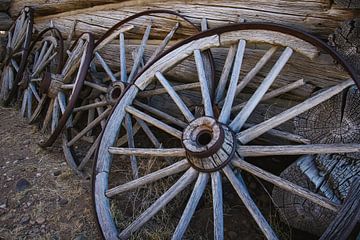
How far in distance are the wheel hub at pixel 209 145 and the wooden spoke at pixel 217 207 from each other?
61 mm

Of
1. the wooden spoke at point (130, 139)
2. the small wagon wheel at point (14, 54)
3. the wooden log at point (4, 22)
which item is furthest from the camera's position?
the wooden log at point (4, 22)

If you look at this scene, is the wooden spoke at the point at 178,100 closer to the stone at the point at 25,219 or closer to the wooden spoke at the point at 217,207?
the wooden spoke at the point at 217,207

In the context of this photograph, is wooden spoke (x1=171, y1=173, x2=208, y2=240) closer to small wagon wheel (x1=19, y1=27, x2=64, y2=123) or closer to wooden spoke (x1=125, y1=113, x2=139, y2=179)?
wooden spoke (x1=125, y1=113, x2=139, y2=179)

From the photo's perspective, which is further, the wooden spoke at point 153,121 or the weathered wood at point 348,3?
the wooden spoke at point 153,121

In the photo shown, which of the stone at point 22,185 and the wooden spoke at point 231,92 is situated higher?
the wooden spoke at point 231,92

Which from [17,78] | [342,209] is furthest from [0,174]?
[342,209]

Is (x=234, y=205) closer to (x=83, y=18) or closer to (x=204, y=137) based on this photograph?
(x=204, y=137)

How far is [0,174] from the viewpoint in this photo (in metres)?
3.31

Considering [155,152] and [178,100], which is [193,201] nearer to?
[155,152]

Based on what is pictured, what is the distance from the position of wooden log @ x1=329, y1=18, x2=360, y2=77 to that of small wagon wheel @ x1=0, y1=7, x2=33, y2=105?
3.74 metres

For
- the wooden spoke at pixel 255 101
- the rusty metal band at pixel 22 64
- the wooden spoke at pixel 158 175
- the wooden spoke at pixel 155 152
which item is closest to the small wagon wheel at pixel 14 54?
the rusty metal band at pixel 22 64

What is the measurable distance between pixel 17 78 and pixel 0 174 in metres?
1.65

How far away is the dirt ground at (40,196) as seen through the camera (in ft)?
8.69

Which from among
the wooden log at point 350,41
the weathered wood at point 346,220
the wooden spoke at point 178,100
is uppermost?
the wooden log at point 350,41
